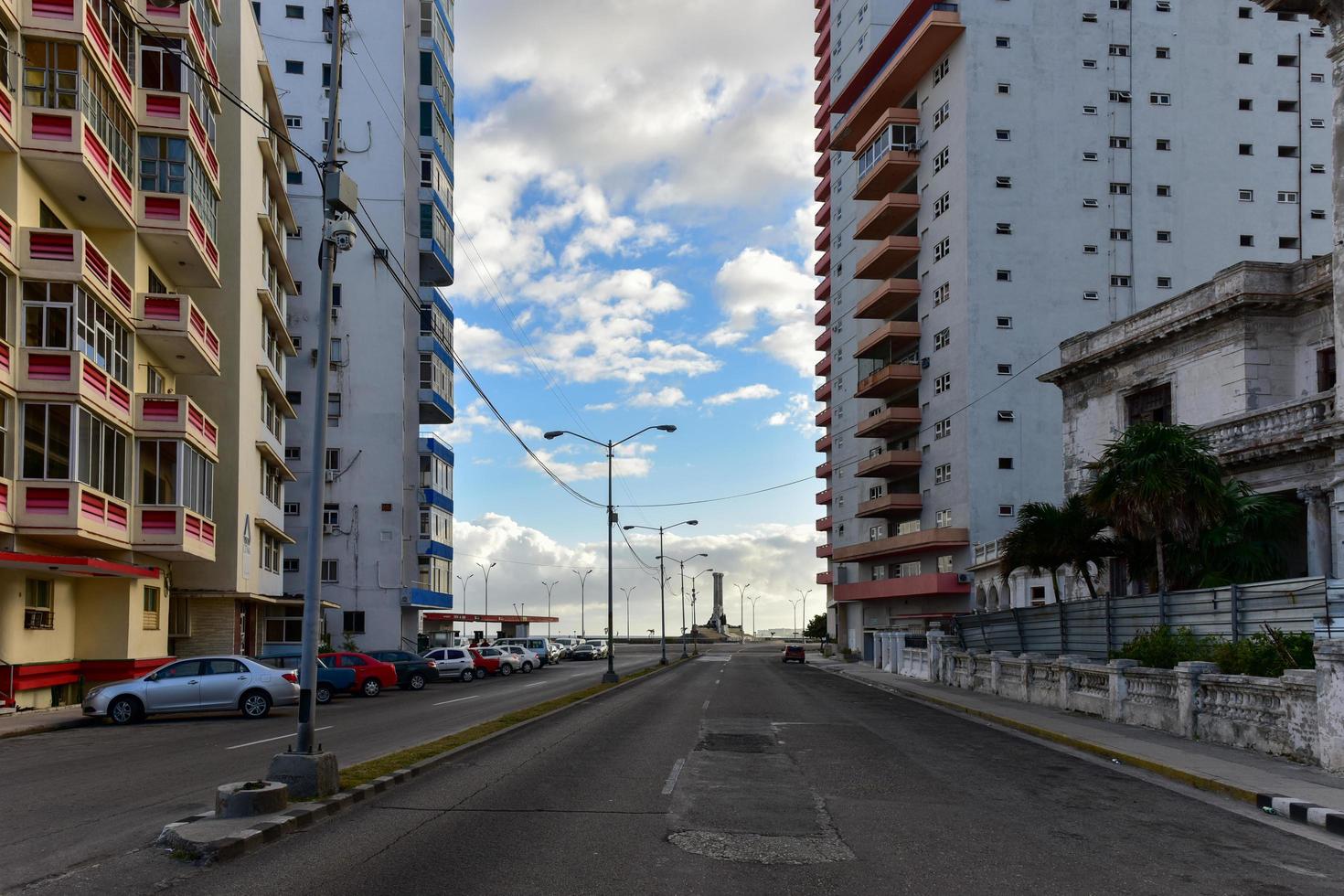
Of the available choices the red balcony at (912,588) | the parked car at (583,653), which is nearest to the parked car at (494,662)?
the red balcony at (912,588)

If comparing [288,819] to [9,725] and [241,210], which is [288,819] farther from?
[241,210]

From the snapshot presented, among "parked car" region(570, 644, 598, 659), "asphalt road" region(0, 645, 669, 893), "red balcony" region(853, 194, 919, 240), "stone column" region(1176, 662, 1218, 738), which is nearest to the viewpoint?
"asphalt road" region(0, 645, 669, 893)

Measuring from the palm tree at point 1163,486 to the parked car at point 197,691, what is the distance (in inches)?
798

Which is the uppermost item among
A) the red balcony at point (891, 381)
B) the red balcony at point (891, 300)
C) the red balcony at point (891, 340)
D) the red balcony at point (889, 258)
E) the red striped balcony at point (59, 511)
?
the red balcony at point (889, 258)

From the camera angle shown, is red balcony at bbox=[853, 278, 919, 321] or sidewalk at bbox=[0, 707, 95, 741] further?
red balcony at bbox=[853, 278, 919, 321]

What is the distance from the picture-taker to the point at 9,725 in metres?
23.5

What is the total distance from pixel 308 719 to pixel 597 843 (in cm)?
393

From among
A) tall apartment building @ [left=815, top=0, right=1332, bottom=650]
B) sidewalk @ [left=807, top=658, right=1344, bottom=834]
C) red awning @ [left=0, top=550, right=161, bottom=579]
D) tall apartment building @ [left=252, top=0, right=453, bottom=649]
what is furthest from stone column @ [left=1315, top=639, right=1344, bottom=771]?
tall apartment building @ [left=252, top=0, right=453, bottom=649]

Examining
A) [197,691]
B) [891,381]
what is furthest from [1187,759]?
[891,381]

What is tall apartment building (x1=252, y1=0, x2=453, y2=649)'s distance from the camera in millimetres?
61500

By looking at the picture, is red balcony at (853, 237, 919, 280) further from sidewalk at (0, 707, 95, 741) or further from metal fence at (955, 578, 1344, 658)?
sidewalk at (0, 707, 95, 741)

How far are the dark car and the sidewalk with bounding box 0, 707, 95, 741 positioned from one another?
15.3m

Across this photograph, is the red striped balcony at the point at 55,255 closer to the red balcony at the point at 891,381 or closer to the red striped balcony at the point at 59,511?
the red striped balcony at the point at 59,511

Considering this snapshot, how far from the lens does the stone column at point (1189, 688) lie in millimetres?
18922
